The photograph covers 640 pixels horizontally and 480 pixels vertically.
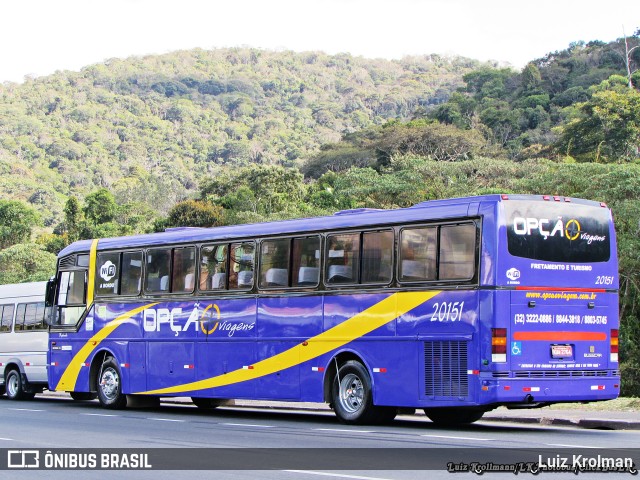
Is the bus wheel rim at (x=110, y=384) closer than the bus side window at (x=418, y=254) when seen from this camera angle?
No

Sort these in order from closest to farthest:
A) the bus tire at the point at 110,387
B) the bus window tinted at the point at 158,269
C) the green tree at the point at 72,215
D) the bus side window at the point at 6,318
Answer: the bus window tinted at the point at 158,269, the bus tire at the point at 110,387, the bus side window at the point at 6,318, the green tree at the point at 72,215

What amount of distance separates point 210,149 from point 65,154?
28.2 metres

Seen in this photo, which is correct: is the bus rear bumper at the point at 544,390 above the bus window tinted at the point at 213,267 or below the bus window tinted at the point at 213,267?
below

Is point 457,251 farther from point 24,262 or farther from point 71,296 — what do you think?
point 24,262

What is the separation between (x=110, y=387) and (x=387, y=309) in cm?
871

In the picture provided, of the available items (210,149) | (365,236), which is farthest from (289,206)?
(210,149)

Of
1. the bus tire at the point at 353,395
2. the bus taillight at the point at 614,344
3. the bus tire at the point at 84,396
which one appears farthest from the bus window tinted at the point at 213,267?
the bus taillight at the point at 614,344

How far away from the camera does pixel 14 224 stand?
94062mm

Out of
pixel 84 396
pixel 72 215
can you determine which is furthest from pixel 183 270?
pixel 72 215

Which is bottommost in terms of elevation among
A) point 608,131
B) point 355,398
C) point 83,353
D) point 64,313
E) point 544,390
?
point 355,398

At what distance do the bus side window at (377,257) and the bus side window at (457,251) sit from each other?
1.12 meters

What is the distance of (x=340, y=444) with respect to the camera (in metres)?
13.7

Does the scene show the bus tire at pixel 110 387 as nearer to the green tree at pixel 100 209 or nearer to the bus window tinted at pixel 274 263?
the bus window tinted at pixel 274 263

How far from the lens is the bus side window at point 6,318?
28641mm
